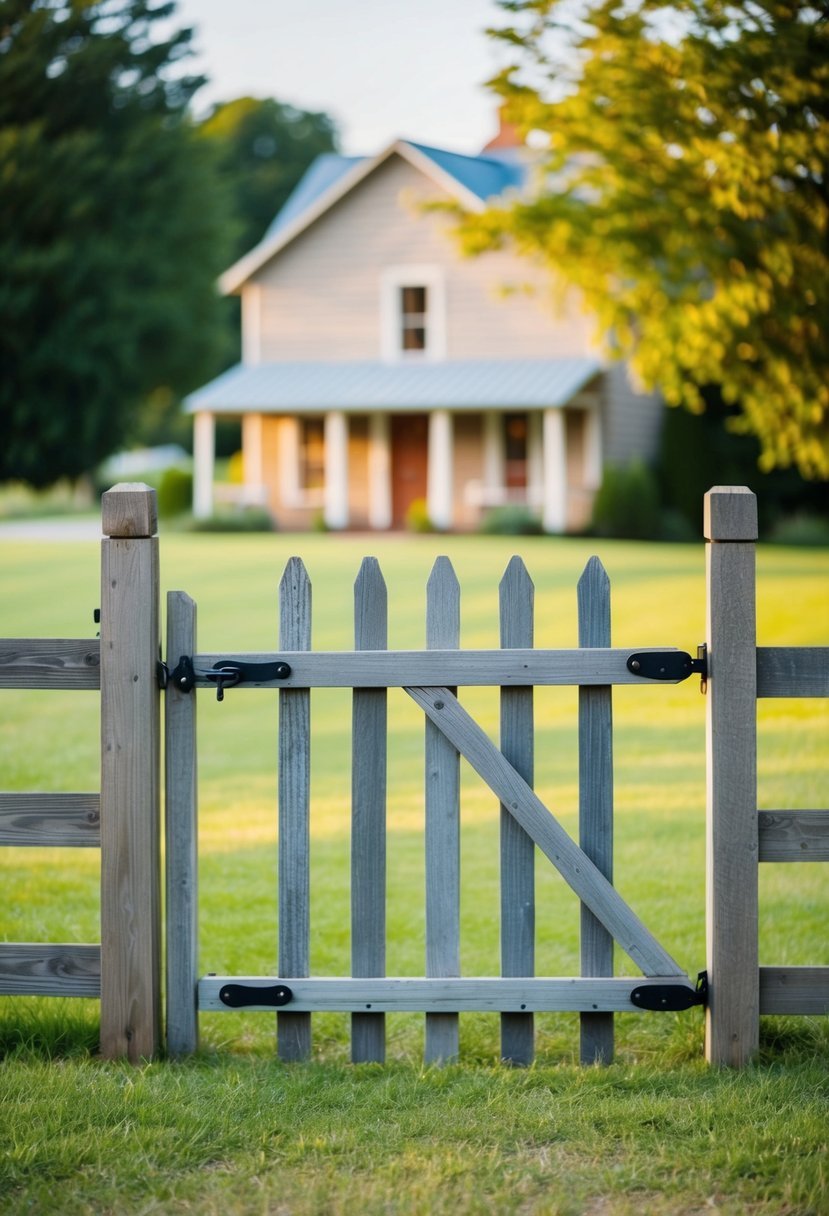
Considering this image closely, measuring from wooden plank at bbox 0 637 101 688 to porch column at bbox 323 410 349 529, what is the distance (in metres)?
26.0

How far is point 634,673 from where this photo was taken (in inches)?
153

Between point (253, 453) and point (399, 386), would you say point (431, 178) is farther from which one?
point (253, 453)

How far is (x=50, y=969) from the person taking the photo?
399 centimetres

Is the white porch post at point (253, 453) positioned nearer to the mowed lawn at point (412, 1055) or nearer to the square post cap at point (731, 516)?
the mowed lawn at point (412, 1055)

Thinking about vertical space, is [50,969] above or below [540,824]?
→ below

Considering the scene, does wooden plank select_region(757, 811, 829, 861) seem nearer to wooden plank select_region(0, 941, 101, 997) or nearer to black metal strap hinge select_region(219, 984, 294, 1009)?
black metal strap hinge select_region(219, 984, 294, 1009)

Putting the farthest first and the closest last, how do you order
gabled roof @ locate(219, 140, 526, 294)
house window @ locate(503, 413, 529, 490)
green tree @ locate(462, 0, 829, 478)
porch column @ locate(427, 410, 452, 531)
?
house window @ locate(503, 413, 529, 490) < porch column @ locate(427, 410, 452, 531) < gabled roof @ locate(219, 140, 526, 294) < green tree @ locate(462, 0, 829, 478)

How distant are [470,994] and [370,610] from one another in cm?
110

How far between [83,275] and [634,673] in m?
33.4

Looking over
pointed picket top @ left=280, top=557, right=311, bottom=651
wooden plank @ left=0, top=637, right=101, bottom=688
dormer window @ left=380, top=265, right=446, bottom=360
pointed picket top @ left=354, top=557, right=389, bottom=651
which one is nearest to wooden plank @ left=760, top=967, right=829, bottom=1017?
pointed picket top @ left=354, top=557, right=389, bottom=651

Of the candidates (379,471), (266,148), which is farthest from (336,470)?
(266,148)

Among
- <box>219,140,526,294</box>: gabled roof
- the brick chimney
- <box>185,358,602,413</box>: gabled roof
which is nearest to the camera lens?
<box>185,358,602,413</box>: gabled roof

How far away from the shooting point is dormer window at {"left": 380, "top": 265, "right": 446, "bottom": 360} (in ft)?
98.5

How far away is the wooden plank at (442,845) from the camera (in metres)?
3.91
